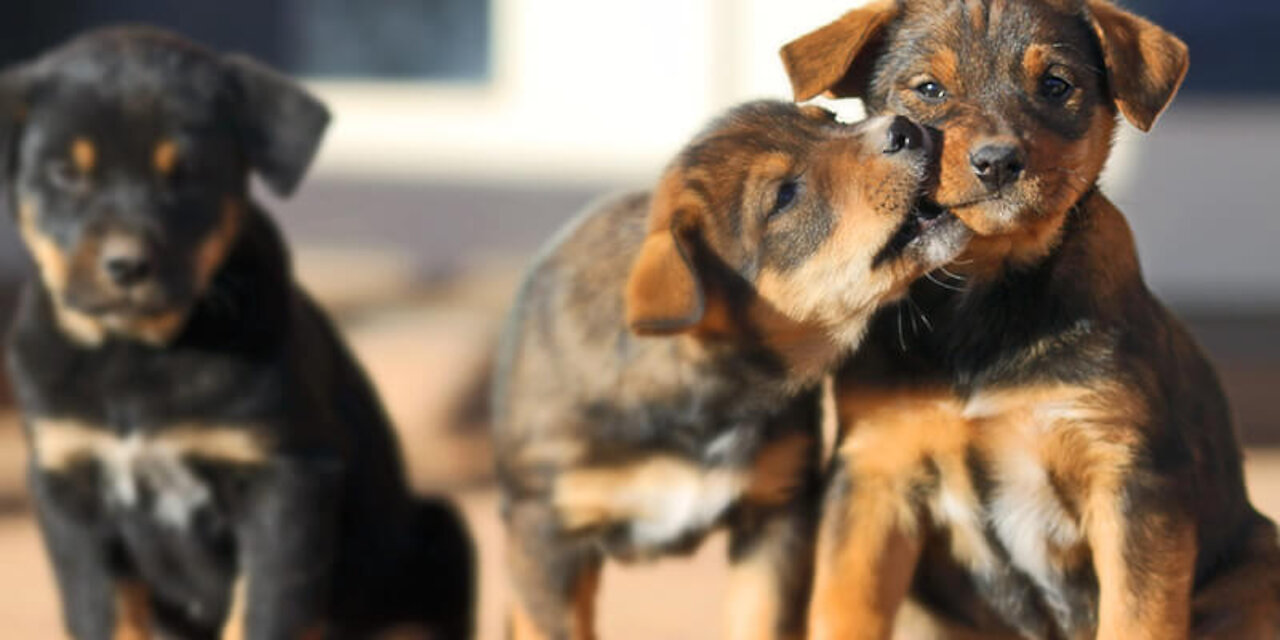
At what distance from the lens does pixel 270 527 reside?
407 cm

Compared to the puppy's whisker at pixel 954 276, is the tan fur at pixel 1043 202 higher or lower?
higher

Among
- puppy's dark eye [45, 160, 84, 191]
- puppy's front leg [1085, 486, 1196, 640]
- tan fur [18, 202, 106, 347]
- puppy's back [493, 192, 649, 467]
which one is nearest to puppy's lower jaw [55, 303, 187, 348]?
tan fur [18, 202, 106, 347]

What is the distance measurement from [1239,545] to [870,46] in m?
1.35

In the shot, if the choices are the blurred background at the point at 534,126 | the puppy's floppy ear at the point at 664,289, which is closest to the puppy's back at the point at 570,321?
the puppy's floppy ear at the point at 664,289

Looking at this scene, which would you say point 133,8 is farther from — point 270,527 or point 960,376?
point 960,376

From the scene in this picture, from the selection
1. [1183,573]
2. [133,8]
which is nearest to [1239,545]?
[1183,573]

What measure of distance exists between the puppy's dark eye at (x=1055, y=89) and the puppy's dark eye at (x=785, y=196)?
57 centimetres

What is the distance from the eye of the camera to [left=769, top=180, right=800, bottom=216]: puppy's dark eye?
3.87 meters

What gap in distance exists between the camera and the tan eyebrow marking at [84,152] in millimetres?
3982

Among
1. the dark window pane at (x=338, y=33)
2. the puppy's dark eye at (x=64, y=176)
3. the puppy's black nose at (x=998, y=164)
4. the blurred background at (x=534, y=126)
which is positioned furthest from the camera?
the dark window pane at (x=338, y=33)

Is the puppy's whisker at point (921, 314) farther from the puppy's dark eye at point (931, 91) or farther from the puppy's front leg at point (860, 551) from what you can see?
the puppy's dark eye at point (931, 91)

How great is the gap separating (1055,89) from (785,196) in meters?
0.62

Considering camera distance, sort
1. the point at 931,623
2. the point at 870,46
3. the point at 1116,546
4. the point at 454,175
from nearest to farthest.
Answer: the point at 1116,546 → the point at 870,46 → the point at 931,623 → the point at 454,175

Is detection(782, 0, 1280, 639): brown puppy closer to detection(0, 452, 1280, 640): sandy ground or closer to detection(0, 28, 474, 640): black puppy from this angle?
detection(0, 28, 474, 640): black puppy
